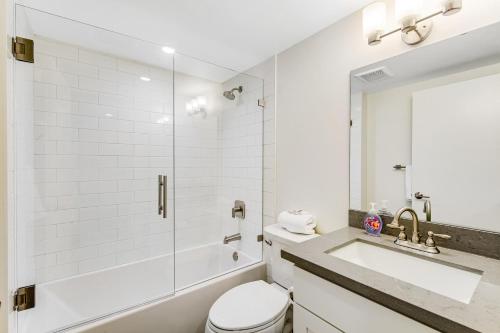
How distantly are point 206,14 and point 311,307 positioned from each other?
5.66 feet

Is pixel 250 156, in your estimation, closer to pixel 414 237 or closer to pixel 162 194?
pixel 162 194

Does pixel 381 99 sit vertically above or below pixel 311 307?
above

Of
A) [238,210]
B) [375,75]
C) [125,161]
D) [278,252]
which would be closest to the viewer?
[375,75]

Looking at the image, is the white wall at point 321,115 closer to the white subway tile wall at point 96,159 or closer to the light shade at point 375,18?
the light shade at point 375,18

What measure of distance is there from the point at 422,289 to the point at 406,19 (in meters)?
1.17

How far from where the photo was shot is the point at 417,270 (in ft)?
3.10

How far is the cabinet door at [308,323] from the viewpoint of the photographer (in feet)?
2.75

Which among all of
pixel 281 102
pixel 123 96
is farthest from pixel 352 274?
pixel 123 96

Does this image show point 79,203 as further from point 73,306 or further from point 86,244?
point 73,306

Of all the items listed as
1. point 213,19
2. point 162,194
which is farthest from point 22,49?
point 162,194

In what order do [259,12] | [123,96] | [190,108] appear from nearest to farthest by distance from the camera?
1. [259,12]
2. [123,96]
3. [190,108]

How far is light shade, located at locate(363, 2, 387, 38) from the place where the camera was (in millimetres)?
1186

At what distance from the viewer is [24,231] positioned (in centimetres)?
143

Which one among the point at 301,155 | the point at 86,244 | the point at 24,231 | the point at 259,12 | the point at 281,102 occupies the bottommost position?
the point at 86,244
